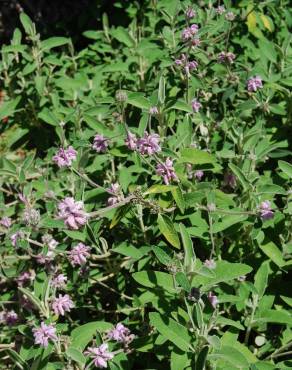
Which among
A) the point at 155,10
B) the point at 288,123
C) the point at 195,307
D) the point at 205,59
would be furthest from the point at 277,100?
the point at 195,307

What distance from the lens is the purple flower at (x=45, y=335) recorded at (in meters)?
2.11

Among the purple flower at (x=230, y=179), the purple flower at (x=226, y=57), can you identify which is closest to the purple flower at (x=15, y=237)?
the purple flower at (x=230, y=179)

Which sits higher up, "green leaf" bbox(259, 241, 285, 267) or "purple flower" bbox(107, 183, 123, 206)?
"purple flower" bbox(107, 183, 123, 206)

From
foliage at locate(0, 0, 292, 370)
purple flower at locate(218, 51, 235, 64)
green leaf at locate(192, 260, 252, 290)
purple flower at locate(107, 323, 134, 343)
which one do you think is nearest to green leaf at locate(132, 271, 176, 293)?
foliage at locate(0, 0, 292, 370)

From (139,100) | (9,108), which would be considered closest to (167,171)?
(139,100)

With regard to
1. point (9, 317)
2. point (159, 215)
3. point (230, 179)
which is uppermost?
point (159, 215)

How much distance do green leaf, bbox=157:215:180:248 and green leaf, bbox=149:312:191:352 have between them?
32 centimetres

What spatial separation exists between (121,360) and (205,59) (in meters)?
1.77

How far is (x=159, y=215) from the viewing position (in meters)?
2.23

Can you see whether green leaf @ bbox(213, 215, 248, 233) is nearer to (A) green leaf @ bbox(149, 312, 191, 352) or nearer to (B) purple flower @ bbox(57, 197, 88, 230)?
(A) green leaf @ bbox(149, 312, 191, 352)

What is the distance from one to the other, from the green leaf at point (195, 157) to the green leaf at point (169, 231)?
Answer: 34cm

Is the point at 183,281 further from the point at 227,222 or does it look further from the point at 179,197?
Result: the point at 227,222

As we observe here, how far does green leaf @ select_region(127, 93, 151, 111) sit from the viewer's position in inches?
92.8

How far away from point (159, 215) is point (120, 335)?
602 mm
